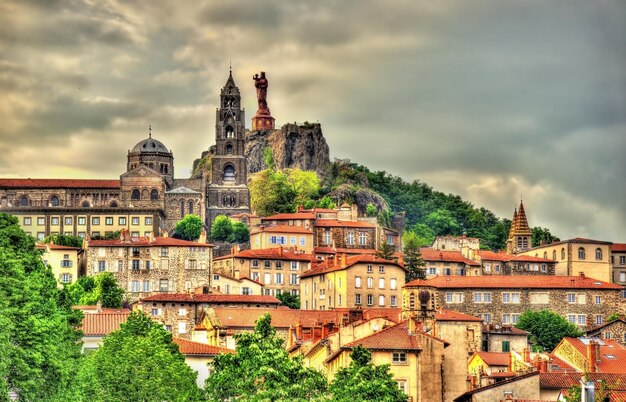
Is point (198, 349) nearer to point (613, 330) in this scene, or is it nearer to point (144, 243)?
point (613, 330)

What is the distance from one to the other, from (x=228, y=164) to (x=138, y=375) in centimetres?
12364

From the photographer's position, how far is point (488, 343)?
111m

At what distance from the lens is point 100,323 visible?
9275 cm

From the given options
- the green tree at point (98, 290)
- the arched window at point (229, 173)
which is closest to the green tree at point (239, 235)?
the arched window at point (229, 173)

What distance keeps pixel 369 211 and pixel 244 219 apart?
1664cm

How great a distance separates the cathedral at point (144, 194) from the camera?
6462 inches

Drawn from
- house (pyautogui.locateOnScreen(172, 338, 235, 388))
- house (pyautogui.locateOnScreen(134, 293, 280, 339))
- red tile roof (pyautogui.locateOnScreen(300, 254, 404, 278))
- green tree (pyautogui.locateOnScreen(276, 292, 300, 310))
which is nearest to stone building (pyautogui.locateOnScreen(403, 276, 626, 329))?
red tile roof (pyautogui.locateOnScreen(300, 254, 404, 278))

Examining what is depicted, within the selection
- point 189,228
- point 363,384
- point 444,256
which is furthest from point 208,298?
point 363,384

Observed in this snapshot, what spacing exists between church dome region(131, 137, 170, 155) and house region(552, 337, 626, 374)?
100779 millimetres

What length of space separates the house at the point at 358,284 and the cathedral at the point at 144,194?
120ft

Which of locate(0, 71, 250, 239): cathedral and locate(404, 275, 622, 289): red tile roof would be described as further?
locate(0, 71, 250, 239): cathedral

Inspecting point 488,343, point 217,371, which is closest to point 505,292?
point 488,343

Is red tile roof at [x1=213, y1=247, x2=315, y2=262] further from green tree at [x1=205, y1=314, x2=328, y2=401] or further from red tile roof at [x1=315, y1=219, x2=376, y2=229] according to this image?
green tree at [x1=205, y1=314, x2=328, y2=401]

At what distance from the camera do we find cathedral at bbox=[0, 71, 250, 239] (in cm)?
16412
